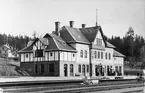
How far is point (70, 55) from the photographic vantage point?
2431cm

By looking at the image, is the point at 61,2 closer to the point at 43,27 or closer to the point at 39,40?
the point at 43,27

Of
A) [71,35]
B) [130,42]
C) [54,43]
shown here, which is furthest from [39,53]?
[130,42]

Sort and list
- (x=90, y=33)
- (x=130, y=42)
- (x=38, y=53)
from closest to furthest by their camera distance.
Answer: (x=130, y=42)
(x=38, y=53)
(x=90, y=33)

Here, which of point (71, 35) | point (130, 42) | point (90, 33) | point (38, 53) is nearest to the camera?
point (130, 42)

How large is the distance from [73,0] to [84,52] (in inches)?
728

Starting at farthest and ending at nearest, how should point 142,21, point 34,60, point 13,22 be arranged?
point 34,60, point 142,21, point 13,22

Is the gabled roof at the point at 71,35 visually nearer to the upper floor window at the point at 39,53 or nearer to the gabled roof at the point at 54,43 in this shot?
the gabled roof at the point at 54,43

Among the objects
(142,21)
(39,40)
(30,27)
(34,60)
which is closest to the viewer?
(30,27)

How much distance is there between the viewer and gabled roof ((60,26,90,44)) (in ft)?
83.1

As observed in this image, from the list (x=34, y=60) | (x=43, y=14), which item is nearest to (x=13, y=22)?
(x=43, y=14)

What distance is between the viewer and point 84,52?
26078 mm

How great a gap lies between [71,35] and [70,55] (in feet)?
7.04

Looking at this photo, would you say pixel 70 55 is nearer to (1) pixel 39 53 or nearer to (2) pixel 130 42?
(1) pixel 39 53

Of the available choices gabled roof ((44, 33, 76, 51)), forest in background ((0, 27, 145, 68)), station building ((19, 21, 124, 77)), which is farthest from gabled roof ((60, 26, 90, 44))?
forest in background ((0, 27, 145, 68))
